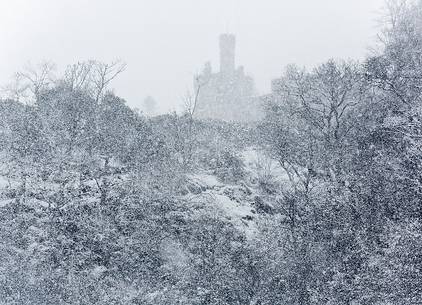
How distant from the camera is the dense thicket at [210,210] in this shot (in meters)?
15.4

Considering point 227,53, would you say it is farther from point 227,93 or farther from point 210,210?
point 210,210

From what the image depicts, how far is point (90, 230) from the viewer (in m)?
18.5

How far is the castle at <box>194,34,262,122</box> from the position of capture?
195 ft

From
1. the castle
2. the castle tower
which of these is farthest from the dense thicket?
the castle tower

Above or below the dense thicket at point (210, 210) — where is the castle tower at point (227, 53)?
above

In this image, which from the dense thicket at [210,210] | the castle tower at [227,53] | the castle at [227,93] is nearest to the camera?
the dense thicket at [210,210]

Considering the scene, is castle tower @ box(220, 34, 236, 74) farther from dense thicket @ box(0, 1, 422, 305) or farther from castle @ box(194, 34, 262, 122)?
dense thicket @ box(0, 1, 422, 305)

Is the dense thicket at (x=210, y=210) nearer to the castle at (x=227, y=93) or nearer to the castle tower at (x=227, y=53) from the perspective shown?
the castle at (x=227, y=93)

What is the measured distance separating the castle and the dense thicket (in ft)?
102

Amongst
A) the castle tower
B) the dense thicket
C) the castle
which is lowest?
the dense thicket

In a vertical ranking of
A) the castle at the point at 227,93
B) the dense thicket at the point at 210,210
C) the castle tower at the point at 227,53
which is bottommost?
the dense thicket at the point at 210,210

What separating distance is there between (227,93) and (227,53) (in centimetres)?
1251

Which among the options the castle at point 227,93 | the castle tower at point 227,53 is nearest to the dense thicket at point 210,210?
the castle at point 227,93

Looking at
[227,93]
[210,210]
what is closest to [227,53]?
[227,93]
